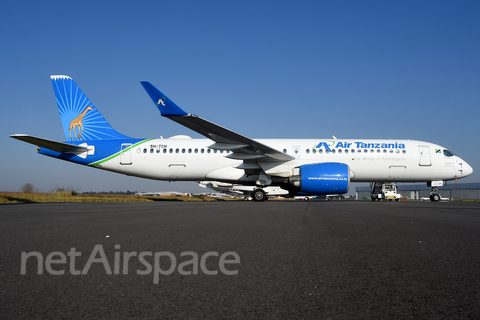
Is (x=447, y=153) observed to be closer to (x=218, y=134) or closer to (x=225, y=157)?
(x=225, y=157)

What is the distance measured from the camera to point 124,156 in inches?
727

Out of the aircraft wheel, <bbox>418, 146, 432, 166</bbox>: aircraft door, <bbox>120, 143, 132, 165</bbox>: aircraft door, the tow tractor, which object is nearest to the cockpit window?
<bbox>418, 146, 432, 166</bbox>: aircraft door

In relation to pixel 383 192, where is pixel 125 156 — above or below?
above

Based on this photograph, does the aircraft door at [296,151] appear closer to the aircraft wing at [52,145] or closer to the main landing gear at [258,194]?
the main landing gear at [258,194]

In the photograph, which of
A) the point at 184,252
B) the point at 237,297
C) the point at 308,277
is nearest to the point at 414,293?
the point at 308,277

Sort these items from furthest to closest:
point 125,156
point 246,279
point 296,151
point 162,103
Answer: point 125,156 → point 296,151 → point 162,103 → point 246,279

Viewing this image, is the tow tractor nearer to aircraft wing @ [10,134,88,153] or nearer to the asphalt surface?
aircraft wing @ [10,134,88,153]

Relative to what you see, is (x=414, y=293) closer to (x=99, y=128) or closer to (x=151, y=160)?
(x=151, y=160)

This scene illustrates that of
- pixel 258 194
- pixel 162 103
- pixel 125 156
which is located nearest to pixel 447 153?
pixel 258 194

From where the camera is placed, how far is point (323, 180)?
15.4 meters

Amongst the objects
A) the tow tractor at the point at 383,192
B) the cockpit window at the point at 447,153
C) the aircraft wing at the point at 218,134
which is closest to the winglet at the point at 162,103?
the aircraft wing at the point at 218,134

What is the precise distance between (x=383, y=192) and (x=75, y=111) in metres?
21.2

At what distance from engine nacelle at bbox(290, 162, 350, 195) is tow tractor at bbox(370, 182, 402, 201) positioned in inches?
305

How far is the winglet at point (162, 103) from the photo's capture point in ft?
43.0
